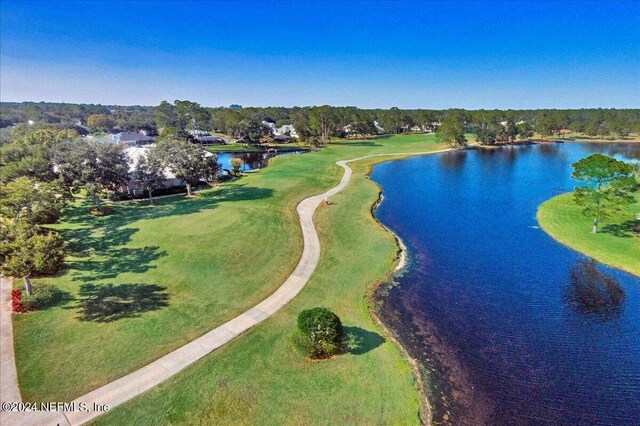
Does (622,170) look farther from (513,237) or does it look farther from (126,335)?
(126,335)

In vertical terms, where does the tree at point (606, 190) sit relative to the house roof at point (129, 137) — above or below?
below

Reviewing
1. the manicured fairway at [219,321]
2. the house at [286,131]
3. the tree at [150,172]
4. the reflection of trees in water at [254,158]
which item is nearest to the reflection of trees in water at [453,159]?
the reflection of trees in water at [254,158]

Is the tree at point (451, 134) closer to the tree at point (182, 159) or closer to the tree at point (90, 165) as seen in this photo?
the tree at point (182, 159)

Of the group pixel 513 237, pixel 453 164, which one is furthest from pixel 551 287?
pixel 453 164

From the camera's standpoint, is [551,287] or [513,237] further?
[513,237]

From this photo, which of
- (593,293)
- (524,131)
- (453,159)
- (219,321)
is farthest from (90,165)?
(524,131)

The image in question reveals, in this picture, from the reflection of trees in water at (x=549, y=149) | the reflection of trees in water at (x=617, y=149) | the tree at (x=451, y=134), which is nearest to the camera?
the reflection of trees in water at (x=617, y=149)

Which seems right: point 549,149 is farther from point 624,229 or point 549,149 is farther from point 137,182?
point 137,182

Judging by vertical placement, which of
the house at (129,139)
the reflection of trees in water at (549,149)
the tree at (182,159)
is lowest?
the reflection of trees in water at (549,149)
